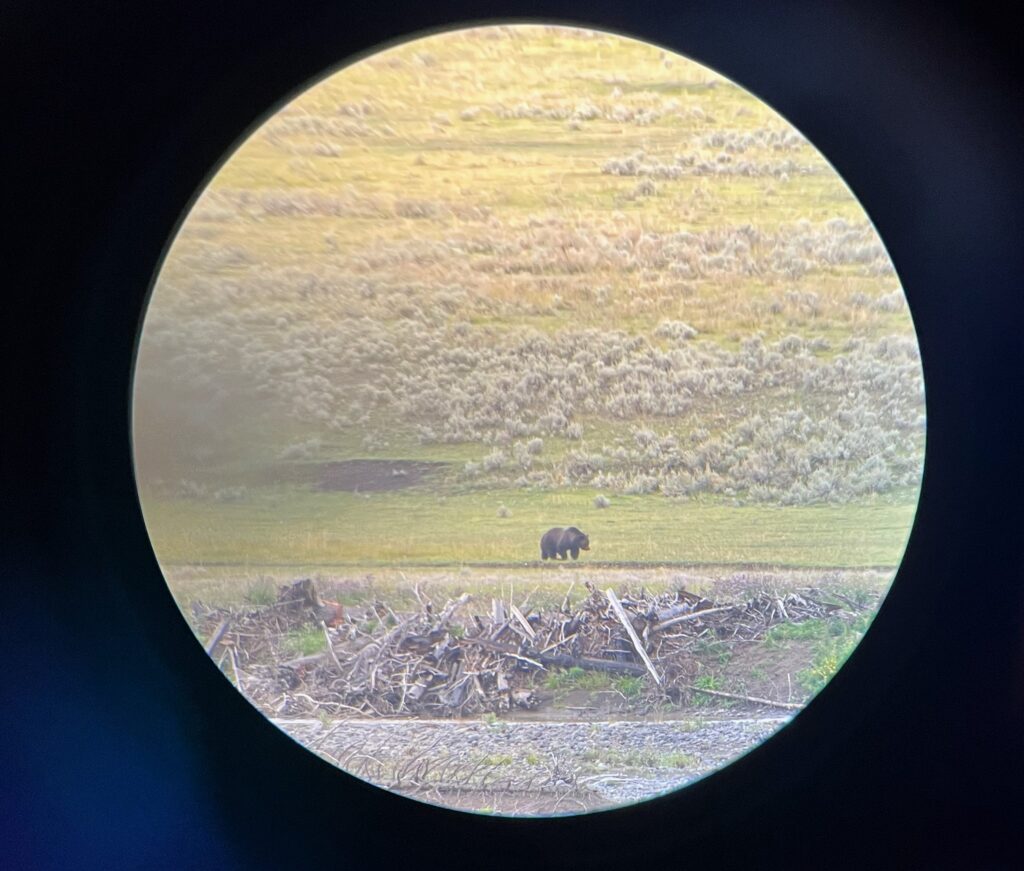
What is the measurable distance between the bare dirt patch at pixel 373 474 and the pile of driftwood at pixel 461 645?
0.87 feet

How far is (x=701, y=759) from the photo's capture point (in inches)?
74.3

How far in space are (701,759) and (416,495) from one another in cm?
93

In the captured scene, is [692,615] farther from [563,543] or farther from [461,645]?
[461,645]

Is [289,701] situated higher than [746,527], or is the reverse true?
[746,527]

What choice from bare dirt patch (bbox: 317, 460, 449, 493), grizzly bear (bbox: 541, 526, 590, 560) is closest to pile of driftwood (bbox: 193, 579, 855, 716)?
grizzly bear (bbox: 541, 526, 590, 560)

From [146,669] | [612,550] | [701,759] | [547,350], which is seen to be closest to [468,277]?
[547,350]

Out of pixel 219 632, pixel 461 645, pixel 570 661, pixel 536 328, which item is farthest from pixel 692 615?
pixel 219 632

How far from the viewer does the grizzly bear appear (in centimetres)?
241

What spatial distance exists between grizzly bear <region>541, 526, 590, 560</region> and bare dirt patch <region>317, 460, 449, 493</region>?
0.34m

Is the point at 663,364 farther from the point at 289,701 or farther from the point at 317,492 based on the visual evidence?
the point at 289,701

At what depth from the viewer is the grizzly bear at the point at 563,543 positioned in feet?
7.91

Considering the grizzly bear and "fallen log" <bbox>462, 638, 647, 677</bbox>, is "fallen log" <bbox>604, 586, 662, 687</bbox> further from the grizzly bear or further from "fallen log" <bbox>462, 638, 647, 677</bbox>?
the grizzly bear

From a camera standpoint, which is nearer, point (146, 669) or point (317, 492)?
point (146, 669)

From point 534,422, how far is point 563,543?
0.34 m
